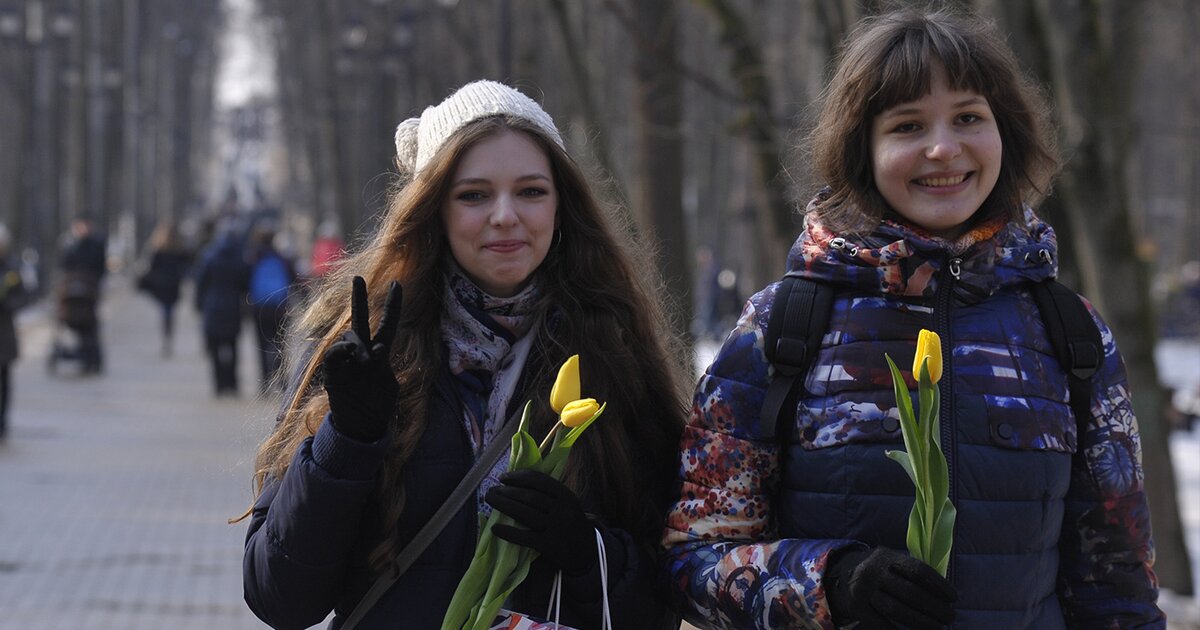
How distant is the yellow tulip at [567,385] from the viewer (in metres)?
2.65

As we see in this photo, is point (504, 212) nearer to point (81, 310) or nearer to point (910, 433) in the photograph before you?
point (910, 433)

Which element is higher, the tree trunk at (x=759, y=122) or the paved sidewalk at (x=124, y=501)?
the tree trunk at (x=759, y=122)

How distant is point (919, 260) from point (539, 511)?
73 cm

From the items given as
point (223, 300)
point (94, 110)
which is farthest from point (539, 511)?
point (94, 110)

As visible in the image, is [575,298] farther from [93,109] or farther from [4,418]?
[93,109]

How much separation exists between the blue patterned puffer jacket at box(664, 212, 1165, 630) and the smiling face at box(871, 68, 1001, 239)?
56 millimetres

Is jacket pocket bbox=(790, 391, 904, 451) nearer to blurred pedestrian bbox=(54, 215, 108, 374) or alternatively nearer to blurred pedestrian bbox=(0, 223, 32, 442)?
blurred pedestrian bbox=(0, 223, 32, 442)

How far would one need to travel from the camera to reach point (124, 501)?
419 inches

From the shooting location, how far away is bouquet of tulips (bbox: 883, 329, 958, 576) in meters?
2.55

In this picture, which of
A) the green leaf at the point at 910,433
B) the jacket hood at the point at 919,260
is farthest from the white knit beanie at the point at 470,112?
the green leaf at the point at 910,433

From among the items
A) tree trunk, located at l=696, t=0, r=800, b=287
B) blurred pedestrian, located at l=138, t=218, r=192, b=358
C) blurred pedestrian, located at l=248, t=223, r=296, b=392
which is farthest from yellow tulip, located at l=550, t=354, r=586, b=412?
blurred pedestrian, located at l=138, t=218, r=192, b=358

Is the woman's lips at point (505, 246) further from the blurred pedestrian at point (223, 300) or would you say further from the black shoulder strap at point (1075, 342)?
the blurred pedestrian at point (223, 300)

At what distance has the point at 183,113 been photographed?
216 ft

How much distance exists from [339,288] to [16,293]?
1065cm
